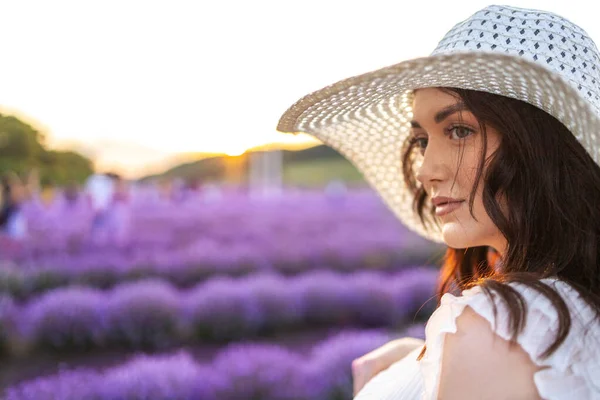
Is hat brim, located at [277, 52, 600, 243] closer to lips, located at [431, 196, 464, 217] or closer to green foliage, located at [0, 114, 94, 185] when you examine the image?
lips, located at [431, 196, 464, 217]

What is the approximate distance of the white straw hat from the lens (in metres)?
1.00

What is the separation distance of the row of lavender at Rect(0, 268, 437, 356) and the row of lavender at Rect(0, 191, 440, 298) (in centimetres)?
63

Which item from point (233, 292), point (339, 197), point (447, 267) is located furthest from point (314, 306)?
point (339, 197)

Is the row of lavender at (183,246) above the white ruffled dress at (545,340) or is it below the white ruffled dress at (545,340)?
below

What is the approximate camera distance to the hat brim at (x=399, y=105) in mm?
999

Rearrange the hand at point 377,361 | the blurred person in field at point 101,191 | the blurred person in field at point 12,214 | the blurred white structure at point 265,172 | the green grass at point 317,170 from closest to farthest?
the hand at point 377,361
the blurred person in field at point 12,214
the blurred person in field at point 101,191
the blurred white structure at point 265,172
the green grass at point 317,170

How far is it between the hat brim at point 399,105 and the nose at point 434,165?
0.12 metres

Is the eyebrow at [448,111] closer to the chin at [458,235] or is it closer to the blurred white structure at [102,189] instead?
the chin at [458,235]

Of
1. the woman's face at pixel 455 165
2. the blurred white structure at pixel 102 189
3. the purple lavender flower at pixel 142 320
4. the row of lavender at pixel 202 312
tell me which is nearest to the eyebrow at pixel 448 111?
the woman's face at pixel 455 165

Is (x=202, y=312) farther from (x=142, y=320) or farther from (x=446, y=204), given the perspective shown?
(x=446, y=204)

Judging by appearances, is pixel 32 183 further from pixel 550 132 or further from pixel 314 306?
pixel 550 132

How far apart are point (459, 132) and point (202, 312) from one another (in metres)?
2.82

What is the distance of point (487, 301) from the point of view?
931mm

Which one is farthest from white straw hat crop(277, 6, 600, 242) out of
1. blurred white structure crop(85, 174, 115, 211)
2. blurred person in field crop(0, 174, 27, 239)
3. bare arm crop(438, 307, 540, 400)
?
blurred white structure crop(85, 174, 115, 211)
